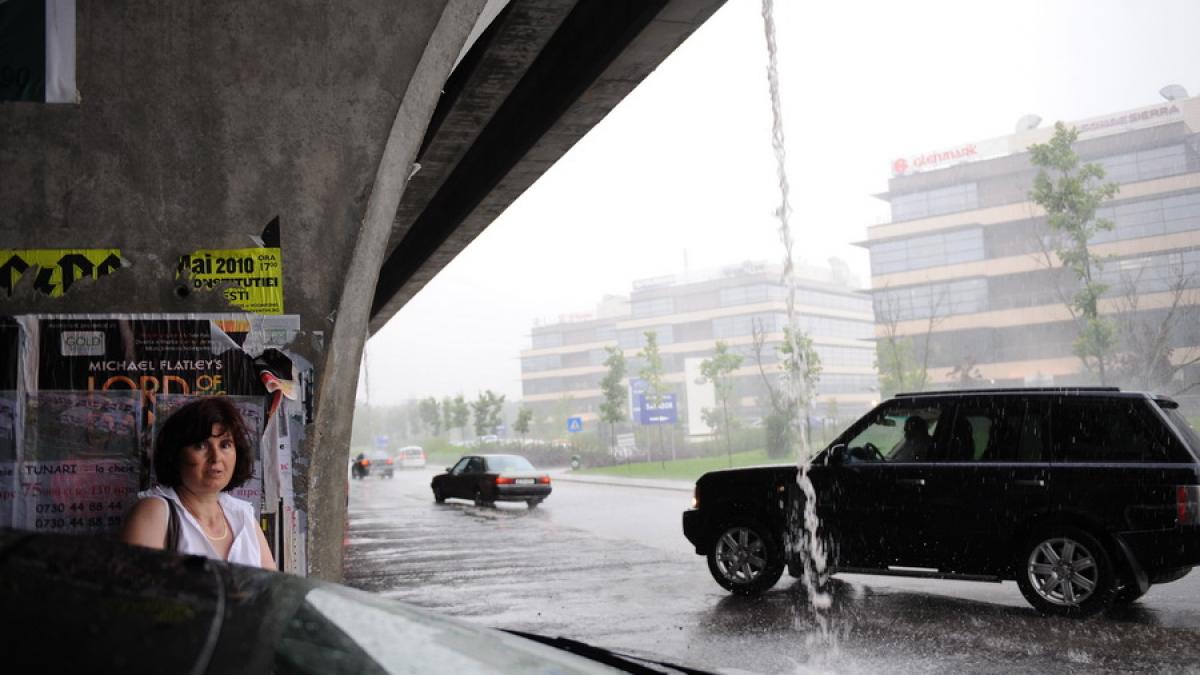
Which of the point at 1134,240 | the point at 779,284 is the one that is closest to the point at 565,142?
the point at 1134,240

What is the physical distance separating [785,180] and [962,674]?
4.76 meters

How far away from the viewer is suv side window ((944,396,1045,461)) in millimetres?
9703

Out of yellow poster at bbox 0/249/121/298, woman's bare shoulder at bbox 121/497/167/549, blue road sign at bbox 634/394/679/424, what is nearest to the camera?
woman's bare shoulder at bbox 121/497/167/549

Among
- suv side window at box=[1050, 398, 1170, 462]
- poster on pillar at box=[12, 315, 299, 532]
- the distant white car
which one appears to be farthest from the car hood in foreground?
the distant white car

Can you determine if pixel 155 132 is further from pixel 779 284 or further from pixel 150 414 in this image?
pixel 779 284

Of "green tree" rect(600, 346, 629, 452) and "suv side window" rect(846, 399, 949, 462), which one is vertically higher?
"green tree" rect(600, 346, 629, 452)

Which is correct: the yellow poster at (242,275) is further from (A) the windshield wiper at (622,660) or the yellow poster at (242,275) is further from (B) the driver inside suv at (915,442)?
(B) the driver inside suv at (915,442)

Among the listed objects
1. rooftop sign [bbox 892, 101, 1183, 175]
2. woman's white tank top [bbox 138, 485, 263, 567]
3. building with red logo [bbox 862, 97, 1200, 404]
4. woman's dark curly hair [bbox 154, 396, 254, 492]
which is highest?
rooftop sign [bbox 892, 101, 1183, 175]

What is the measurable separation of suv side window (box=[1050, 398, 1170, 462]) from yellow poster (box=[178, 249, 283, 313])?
698 centimetres

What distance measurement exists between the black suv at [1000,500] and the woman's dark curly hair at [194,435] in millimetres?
7311

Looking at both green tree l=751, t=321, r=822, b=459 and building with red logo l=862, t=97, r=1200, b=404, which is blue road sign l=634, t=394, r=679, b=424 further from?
building with red logo l=862, t=97, r=1200, b=404

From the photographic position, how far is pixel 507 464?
30.9 m

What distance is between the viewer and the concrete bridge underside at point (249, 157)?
5070 millimetres

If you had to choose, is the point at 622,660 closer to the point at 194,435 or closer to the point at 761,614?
the point at 194,435
